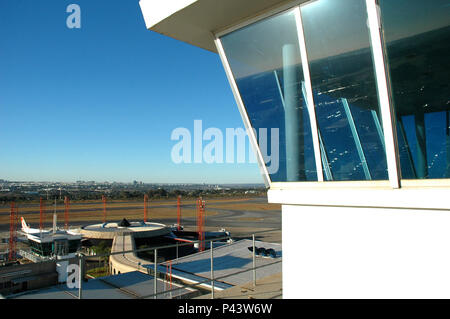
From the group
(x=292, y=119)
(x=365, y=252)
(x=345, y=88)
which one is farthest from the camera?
(x=292, y=119)

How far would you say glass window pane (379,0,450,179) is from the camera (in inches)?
122

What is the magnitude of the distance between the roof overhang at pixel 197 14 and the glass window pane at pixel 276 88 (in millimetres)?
181

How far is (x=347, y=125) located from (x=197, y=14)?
2.66 meters

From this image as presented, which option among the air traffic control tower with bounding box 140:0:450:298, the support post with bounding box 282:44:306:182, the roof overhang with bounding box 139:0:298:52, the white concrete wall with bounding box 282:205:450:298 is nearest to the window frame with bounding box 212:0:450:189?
the air traffic control tower with bounding box 140:0:450:298

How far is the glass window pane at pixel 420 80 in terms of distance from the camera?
10.2 feet

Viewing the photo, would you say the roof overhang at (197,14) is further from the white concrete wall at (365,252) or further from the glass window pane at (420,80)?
the white concrete wall at (365,252)

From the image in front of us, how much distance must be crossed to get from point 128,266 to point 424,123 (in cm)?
1952

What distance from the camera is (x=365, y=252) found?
11.7ft

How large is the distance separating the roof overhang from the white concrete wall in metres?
2.90

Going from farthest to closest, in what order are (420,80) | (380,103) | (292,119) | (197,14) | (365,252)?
(197,14)
(292,119)
(365,252)
(380,103)
(420,80)

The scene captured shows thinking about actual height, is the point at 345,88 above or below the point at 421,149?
above

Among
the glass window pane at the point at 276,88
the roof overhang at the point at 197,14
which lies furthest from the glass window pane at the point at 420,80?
the roof overhang at the point at 197,14

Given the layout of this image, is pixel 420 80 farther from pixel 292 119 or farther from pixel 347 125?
pixel 292 119

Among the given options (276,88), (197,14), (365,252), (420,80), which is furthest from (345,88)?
(197,14)
